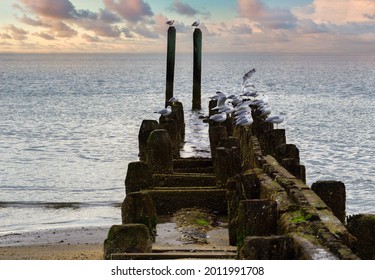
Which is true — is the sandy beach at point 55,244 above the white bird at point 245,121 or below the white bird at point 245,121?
below

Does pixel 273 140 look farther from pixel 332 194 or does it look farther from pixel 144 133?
pixel 332 194

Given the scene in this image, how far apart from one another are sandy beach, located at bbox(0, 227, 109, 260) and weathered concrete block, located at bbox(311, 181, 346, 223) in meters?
2.96

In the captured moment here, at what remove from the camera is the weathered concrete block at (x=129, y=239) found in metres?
8.06

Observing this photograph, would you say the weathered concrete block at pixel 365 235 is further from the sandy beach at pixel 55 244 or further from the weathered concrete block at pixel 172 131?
the weathered concrete block at pixel 172 131

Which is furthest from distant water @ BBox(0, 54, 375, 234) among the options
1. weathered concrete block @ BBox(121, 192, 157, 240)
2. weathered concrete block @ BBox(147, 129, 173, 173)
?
weathered concrete block @ BBox(121, 192, 157, 240)

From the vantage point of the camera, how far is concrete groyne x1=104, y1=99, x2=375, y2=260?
6.29 m

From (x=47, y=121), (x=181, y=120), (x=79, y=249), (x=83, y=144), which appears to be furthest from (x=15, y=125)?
(x=79, y=249)

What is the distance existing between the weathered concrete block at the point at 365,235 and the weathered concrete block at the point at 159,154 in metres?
6.46

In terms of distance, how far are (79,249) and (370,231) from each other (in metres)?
6.05

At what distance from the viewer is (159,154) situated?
13336 mm

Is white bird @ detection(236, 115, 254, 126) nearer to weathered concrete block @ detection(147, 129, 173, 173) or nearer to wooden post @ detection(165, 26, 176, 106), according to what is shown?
weathered concrete block @ detection(147, 129, 173, 173)

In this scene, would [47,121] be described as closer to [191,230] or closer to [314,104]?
[314,104]

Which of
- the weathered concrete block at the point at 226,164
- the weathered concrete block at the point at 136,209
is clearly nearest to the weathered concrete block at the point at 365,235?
the weathered concrete block at the point at 136,209

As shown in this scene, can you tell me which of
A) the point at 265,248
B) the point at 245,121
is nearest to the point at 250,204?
the point at 265,248
